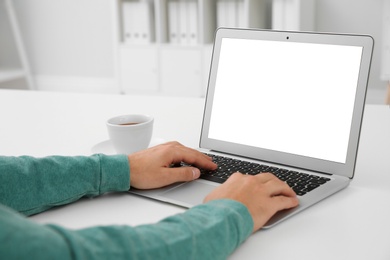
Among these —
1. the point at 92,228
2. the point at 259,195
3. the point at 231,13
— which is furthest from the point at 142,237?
the point at 231,13

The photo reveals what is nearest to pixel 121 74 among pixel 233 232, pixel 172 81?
pixel 172 81

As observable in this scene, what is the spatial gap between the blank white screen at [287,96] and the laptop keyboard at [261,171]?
0.16ft

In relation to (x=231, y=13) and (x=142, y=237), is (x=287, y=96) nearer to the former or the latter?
(x=142, y=237)

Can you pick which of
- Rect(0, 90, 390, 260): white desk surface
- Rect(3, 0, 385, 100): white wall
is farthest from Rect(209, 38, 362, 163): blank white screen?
Rect(3, 0, 385, 100): white wall

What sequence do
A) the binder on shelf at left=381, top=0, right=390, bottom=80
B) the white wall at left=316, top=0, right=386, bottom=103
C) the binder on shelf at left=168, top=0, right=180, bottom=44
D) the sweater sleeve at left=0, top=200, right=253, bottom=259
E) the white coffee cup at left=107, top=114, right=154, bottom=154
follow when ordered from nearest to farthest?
the sweater sleeve at left=0, top=200, right=253, bottom=259 < the white coffee cup at left=107, top=114, right=154, bottom=154 < the binder on shelf at left=381, top=0, right=390, bottom=80 < the white wall at left=316, top=0, right=386, bottom=103 < the binder on shelf at left=168, top=0, right=180, bottom=44

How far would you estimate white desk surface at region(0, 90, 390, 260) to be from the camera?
2.58 feet

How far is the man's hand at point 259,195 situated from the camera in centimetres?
82

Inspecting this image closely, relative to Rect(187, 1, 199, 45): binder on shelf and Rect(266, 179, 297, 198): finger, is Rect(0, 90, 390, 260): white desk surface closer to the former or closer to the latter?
Rect(266, 179, 297, 198): finger

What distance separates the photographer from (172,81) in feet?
13.3

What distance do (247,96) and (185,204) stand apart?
1.04ft

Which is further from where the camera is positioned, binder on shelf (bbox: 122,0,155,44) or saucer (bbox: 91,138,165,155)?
binder on shelf (bbox: 122,0,155,44)

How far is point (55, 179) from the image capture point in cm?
95

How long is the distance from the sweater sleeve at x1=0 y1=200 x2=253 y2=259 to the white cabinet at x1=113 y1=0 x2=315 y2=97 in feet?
9.90

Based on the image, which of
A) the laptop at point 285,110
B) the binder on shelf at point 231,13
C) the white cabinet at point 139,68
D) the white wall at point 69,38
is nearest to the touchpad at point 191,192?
the laptop at point 285,110
